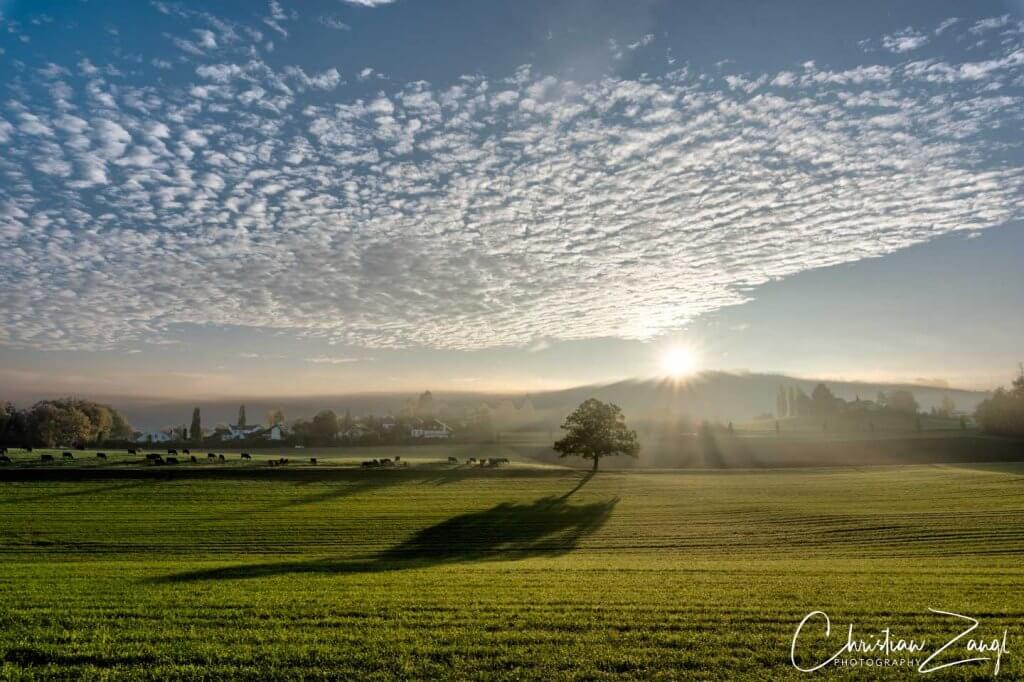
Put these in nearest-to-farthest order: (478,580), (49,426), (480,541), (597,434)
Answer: (478,580) < (480,541) < (597,434) < (49,426)

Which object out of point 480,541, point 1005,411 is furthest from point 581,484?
point 1005,411

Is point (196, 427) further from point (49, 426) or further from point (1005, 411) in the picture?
point (1005, 411)

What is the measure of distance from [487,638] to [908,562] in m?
24.7

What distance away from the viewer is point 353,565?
28469 millimetres

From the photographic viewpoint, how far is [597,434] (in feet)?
267

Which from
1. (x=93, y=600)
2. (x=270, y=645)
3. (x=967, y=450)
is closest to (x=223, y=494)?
(x=93, y=600)

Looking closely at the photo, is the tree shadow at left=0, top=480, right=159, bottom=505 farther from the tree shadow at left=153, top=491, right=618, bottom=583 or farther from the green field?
the tree shadow at left=153, top=491, right=618, bottom=583

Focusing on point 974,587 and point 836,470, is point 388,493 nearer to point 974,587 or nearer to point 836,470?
point 974,587

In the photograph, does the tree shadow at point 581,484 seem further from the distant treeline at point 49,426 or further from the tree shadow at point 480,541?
the distant treeline at point 49,426

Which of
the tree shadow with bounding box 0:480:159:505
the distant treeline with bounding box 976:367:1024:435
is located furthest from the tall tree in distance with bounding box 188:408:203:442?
the distant treeline with bounding box 976:367:1024:435

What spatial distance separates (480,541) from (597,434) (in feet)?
144

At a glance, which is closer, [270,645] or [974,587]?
[270,645]

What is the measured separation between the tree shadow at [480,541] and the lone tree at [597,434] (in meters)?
23.0

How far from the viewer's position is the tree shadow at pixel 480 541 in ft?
85.3
